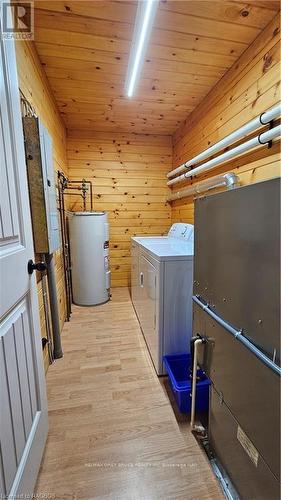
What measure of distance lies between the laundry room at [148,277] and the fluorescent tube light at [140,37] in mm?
11

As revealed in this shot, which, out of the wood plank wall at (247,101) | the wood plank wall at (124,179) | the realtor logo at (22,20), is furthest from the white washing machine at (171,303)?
the wood plank wall at (124,179)

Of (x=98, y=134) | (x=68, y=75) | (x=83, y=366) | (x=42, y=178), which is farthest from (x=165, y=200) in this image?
(x=83, y=366)

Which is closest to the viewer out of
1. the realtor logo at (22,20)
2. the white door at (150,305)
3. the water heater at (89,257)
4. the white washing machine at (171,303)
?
the realtor logo at (22,20)

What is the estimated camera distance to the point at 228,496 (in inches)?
37.0

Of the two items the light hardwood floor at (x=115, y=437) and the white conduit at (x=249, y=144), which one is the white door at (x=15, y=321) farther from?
the white conduit at (x=249, y=144)

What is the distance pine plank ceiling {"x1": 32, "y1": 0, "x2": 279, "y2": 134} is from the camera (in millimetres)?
1390

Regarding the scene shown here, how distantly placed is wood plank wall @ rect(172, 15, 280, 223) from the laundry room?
0.5 inches

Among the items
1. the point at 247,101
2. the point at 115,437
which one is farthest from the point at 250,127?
the point at 115,437

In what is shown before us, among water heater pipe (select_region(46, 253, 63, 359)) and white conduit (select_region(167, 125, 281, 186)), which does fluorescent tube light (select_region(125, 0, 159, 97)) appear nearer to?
white conduit (select_region(167, 125, 281, 186))

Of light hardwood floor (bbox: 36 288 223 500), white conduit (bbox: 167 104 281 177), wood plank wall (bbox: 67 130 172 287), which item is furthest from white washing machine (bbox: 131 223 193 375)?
wood plank wall (bbox: 67 130 172 287)

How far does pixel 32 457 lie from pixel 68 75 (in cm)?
273

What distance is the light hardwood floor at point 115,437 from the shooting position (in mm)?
990

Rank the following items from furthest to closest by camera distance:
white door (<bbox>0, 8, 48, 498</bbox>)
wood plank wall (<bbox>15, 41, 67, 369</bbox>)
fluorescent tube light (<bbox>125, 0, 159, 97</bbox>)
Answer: wood plank wall (<bbox>15, 41, 67, 369</bbox>), fluorescent tube light (<bbox>125, 0, 159, 97</bbox>), white door (<bbox>0, 8, 48, 498</bbox>)

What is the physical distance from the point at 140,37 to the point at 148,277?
172 centimetres
